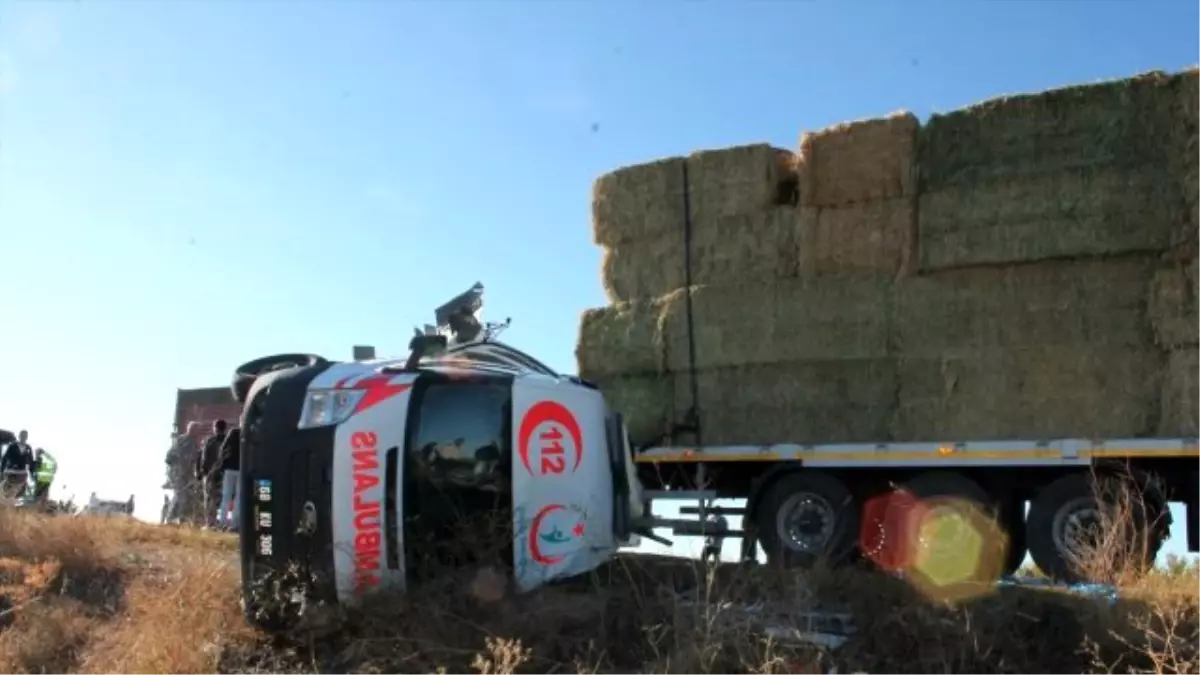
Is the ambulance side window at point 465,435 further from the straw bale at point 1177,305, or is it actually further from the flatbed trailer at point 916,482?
the straw bale at point 1177,305

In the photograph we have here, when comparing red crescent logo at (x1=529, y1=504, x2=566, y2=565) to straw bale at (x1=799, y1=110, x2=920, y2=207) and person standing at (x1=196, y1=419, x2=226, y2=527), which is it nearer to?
straw bale at (x1=799, y1=110, x2=920, y2=207)

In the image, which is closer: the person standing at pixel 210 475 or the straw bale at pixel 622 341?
the straw bale at pixel 622 341

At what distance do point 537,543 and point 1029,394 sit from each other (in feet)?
14.9

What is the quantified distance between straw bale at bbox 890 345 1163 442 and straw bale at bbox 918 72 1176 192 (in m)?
1.51

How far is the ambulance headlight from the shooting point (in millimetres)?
6406

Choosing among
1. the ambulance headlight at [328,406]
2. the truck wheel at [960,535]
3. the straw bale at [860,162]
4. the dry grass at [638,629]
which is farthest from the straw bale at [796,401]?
the ambulance headlight at [328,406]

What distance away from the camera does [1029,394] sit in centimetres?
907

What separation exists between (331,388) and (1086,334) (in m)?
5.85

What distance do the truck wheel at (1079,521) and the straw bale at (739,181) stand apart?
3.69 metres

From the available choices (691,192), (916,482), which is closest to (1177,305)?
(916,482)

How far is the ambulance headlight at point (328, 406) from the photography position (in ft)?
21.0

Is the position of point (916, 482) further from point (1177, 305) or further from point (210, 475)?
point (210, 475)

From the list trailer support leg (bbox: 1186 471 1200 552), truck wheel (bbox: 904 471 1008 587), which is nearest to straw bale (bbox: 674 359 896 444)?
truck wheel (bbox: 904 471 1008 587)

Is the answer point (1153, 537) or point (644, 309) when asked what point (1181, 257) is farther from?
point (644, 309)
